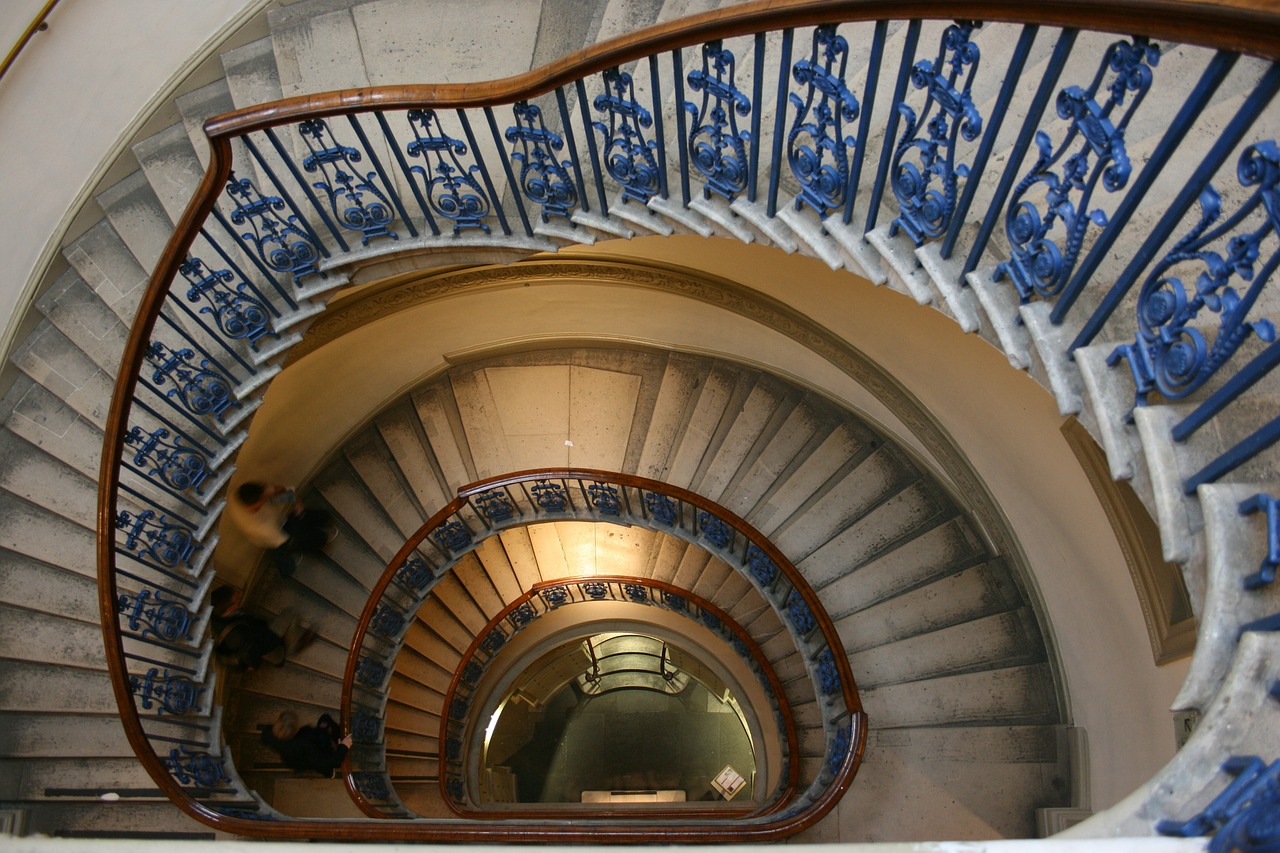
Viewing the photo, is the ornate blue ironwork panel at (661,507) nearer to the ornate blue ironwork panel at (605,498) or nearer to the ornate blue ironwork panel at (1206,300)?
the ornate blue ironwork panel at (605,498)

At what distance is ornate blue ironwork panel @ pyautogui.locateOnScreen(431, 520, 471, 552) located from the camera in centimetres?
779

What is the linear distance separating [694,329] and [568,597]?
3.67 meters

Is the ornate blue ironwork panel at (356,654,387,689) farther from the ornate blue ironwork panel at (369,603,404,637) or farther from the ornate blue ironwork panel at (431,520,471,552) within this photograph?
the ornate blue ironwork panel at (431,520,471,552)

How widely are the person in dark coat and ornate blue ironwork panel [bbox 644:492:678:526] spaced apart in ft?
10.4

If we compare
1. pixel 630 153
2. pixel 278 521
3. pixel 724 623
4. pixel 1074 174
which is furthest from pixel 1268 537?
pixel 278 521

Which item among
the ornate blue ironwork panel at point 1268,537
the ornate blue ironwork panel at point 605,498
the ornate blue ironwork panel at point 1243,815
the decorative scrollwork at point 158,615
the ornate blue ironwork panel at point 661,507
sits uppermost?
the ornate blue ironwork panel at point 605,498

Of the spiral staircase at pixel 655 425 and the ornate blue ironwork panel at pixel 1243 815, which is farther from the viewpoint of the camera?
the spiral staircase at pixel 655 425

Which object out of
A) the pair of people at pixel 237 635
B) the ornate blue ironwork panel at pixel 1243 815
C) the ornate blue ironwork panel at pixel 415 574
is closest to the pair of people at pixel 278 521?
the pair of people at pixel 237 635

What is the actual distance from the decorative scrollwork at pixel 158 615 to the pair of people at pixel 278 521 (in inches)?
51.8

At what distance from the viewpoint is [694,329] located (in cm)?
757

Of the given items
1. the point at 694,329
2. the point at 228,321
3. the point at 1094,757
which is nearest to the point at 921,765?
the point at 1094,757

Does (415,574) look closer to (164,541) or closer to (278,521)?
(278,521)

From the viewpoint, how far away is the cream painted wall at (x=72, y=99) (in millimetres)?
6059

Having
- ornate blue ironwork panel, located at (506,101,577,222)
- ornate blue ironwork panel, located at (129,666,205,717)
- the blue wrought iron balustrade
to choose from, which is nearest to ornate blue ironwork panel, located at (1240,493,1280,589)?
ornate blue ironwork panel, located at (506,101,577,222)
